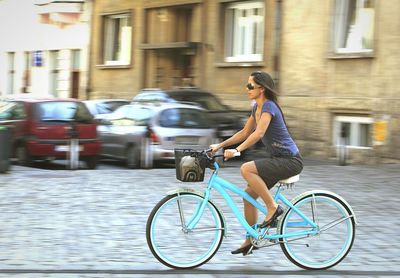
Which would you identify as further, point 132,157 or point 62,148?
point 132,157

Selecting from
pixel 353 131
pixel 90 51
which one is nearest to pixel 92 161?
pixel 353 131

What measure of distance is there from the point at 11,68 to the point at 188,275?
32.7m

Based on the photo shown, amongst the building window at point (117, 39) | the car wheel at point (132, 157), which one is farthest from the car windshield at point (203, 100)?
the building window at point (117, 39)

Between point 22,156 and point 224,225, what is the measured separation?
30.4ft

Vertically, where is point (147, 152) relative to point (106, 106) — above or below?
below

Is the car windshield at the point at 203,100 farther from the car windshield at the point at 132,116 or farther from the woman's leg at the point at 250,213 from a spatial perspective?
the woman's leg at the point at 250,213

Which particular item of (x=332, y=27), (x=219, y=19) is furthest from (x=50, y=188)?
(x=219, y=19)

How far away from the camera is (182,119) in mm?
15320

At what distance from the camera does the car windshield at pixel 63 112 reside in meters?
14.8

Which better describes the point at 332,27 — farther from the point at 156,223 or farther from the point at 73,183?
the point at 156,223

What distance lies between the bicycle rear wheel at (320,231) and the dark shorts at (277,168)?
0.27 metres

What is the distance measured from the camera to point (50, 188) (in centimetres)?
1101

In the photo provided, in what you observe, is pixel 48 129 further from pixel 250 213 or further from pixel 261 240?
pixel 261 240

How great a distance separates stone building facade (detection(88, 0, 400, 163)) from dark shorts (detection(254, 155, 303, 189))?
1040 centimetres
